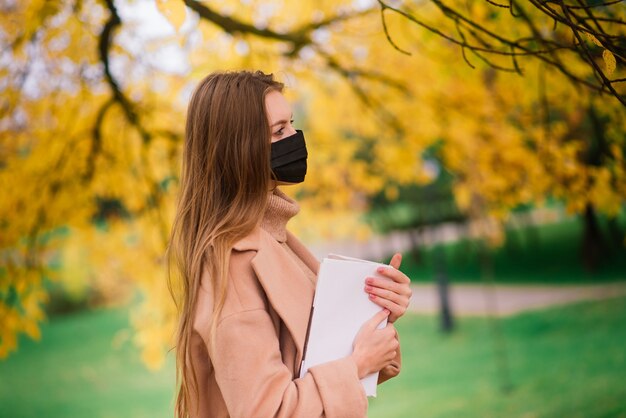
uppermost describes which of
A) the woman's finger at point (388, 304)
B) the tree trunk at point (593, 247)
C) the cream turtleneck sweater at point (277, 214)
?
the cream turtleneck sweater at point (277, 214)

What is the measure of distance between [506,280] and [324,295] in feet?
49.0

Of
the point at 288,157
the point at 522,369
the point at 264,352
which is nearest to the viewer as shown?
the point at 264,352

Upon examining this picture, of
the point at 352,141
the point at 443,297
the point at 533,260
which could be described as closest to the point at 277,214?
the point at 352,141

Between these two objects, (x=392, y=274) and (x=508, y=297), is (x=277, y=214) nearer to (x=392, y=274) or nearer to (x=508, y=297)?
(x=392, y=274)

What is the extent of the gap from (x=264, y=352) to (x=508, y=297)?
530 inches

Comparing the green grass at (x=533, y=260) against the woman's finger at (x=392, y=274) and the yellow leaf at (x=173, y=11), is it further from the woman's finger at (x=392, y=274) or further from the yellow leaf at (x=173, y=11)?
the woman's finger at (x=392, y=274)

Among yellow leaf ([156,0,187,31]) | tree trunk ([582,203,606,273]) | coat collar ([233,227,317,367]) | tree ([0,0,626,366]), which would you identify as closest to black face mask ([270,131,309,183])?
coat collar ([233,227,317,367])

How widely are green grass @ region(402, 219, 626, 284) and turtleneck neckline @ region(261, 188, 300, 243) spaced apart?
12017mm

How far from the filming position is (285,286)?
60.2 inches

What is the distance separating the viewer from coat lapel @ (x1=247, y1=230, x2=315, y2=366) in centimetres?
149

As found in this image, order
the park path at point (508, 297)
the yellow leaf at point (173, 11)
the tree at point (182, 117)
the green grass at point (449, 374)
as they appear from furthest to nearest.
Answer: the park path at point (508, 297)
the green grass at point (449, 374)
the tree at point (182, 117)
the yellow leaf at point (173, 11)

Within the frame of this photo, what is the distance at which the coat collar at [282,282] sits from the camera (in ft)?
4.88

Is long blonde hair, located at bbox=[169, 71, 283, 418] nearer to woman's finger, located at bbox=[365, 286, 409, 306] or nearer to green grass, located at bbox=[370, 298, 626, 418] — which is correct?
woman's finger, located at bbox=[365, 286, 409, 306]

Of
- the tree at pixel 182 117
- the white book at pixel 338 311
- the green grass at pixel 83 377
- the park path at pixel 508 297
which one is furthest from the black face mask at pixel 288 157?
the green grass at pixel 83 377
